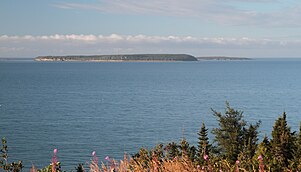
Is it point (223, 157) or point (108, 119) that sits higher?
point (223, 157)

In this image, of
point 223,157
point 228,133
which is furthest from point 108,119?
point 223,157

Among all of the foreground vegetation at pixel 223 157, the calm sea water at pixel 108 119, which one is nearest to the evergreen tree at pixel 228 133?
the foreground vegetation at pixel 223 157

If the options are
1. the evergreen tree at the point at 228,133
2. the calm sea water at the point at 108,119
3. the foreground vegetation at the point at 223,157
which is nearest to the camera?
the foreground vegetation at the point at 223,157

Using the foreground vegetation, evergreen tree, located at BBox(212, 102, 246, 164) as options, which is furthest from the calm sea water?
the foreground vegetation

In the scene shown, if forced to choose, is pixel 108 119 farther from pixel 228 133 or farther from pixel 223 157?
pixel 223 157

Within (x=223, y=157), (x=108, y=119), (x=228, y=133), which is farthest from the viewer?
(x=108, y=119)

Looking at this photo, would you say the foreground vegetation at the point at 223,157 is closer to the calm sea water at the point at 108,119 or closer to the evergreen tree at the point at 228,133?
the evergreen tree at the point at 228,133

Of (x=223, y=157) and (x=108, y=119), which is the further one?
(x=108, y=119)

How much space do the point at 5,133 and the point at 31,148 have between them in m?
9.26

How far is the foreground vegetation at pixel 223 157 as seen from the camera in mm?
6094

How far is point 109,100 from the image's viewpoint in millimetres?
96375

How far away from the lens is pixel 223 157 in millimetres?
20078

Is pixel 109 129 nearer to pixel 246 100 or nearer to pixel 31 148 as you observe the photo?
pixel 31 148

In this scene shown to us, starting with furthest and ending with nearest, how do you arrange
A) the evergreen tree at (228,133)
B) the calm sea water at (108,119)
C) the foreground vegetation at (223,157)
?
the calm sea water at (108,119) < the evergreen tree at (228,133) < the foreground vegetation at (223,157)
